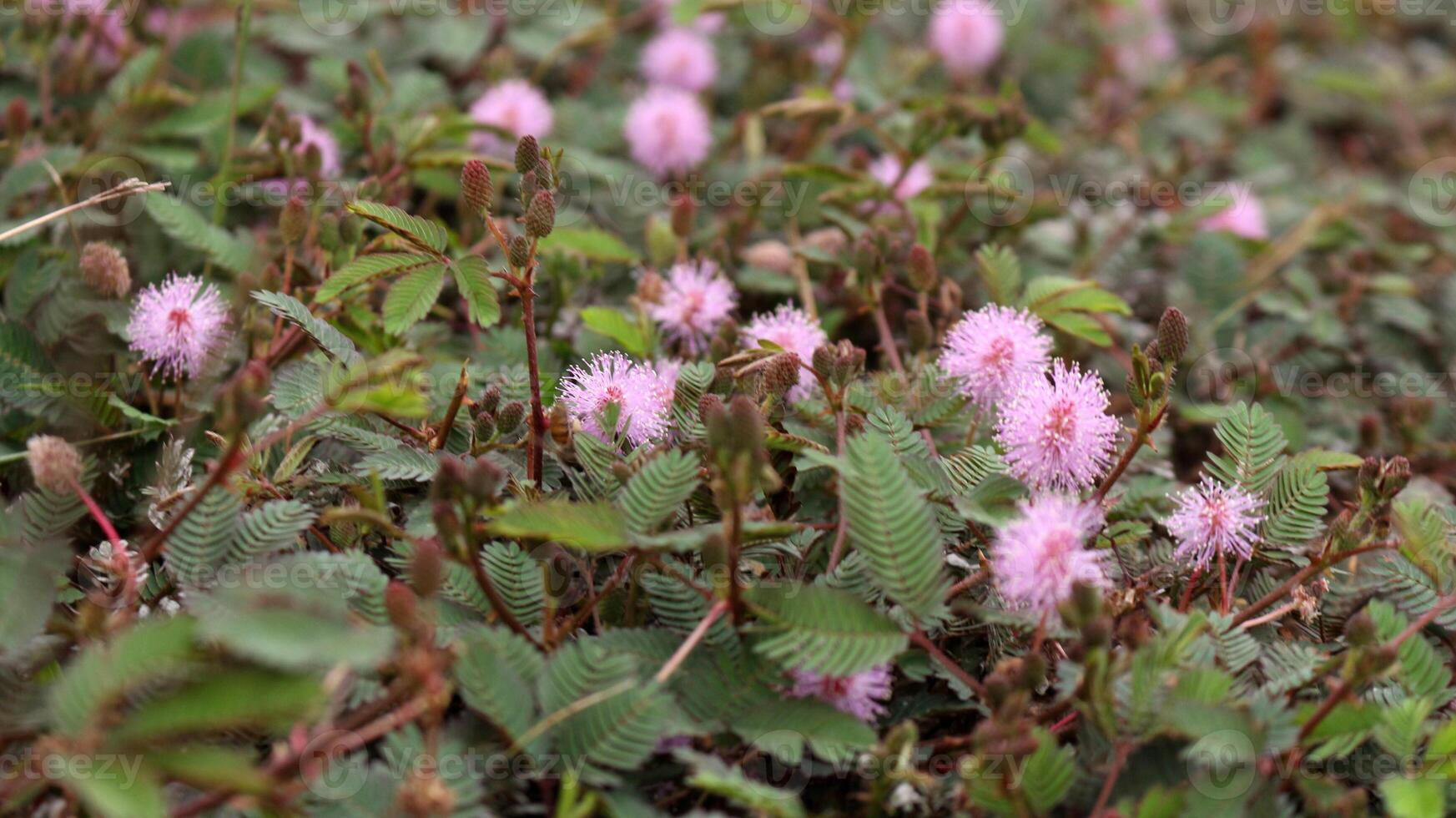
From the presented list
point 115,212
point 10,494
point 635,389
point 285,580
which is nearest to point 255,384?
point 285,580

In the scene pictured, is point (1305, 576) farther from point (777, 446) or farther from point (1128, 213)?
point (1128, 213)

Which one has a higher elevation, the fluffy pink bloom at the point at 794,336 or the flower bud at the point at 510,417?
the fluffy pink bloom at the point at 794,336

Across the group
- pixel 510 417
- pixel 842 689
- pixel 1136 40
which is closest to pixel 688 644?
pixel 842 689

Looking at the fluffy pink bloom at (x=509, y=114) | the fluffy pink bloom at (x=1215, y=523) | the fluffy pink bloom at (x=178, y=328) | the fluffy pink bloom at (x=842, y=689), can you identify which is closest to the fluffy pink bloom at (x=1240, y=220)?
the fluffy pink bloom at (x=1215, y=523)

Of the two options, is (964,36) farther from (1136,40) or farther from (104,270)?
(104,270)

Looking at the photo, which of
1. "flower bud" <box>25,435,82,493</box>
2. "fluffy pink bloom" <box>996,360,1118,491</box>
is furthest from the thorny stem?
"flower bud" <box>25,435,82,493</box>

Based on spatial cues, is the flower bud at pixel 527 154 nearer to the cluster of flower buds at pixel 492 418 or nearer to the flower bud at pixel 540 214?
the flower bud at pixel 540 214
